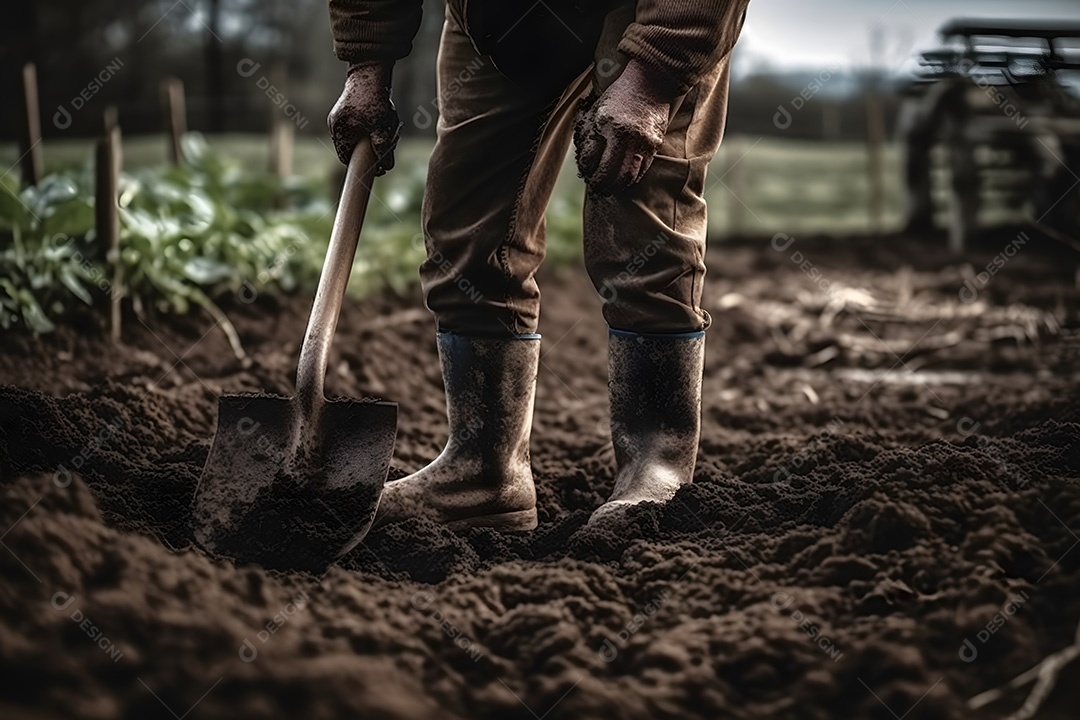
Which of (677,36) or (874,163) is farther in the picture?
(874,163)

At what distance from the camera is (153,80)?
7.27 meters

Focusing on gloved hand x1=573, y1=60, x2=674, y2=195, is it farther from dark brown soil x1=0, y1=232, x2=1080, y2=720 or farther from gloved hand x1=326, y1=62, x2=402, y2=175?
dark brown soil x1=0, y1=232, x2=1080, y2=720

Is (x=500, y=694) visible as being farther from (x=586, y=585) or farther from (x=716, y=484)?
(x=716, y=484)

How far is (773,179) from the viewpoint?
25.5 feet

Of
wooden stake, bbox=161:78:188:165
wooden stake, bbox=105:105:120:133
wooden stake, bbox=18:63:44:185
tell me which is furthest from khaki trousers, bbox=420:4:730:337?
wooden stake, bbox=161:78:188:165

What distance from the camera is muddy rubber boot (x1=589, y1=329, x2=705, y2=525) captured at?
196cm

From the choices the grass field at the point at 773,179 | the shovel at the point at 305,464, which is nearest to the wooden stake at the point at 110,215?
the shovel at the point at 305,464

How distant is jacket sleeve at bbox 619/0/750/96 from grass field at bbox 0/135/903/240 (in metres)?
5.24

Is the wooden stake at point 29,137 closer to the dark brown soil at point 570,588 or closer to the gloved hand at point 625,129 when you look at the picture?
the dark brown soil at point 570,588

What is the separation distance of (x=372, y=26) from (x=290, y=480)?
2.92 feet

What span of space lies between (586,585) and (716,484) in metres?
0.54

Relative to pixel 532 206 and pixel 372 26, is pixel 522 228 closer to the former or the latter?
pixel 532 206

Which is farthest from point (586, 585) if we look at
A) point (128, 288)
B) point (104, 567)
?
point (128, 288)

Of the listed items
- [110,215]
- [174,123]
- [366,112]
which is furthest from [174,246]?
[366,112]
